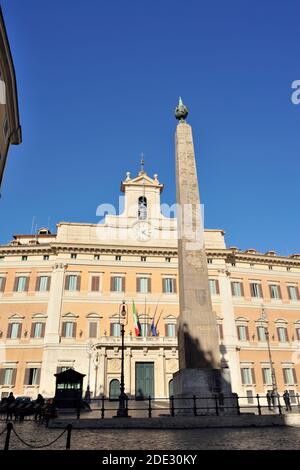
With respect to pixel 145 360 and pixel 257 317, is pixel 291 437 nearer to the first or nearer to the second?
pixel 145 360

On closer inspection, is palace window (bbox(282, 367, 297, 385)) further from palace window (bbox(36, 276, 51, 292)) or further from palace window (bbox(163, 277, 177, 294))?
palace window (bbox(36, 276, 51, 292))

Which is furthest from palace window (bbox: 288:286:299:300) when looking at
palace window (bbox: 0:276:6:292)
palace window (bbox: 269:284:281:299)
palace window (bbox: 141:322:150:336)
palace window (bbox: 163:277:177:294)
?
palace window (bbox: 0:276:6:292)

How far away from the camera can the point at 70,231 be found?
32594 millimetres

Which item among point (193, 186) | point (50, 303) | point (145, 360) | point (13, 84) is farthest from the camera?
point (50, 303)

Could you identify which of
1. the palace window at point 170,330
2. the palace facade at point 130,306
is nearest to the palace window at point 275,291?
the palace facade at point 130,306

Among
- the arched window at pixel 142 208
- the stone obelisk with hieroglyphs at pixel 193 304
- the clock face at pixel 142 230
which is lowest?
the stone obelisk with hieroglyphs at pixel 193 304

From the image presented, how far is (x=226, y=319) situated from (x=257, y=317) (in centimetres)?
310

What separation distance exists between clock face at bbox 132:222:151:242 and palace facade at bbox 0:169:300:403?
88 millimetres

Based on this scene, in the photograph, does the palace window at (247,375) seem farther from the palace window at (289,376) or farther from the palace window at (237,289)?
the palace window at (237,289)

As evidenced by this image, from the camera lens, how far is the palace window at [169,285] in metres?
31.5

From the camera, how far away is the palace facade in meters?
27.8

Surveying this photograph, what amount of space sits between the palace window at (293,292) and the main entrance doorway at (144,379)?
569 inches

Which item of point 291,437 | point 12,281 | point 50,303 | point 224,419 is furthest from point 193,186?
point 12,281

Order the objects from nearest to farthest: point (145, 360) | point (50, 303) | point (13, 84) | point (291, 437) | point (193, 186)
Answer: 1. point (291, 437)
2. point (193, 186)
3. point (13, 84)
4. point (145, 360)
5. point (50, 303)
